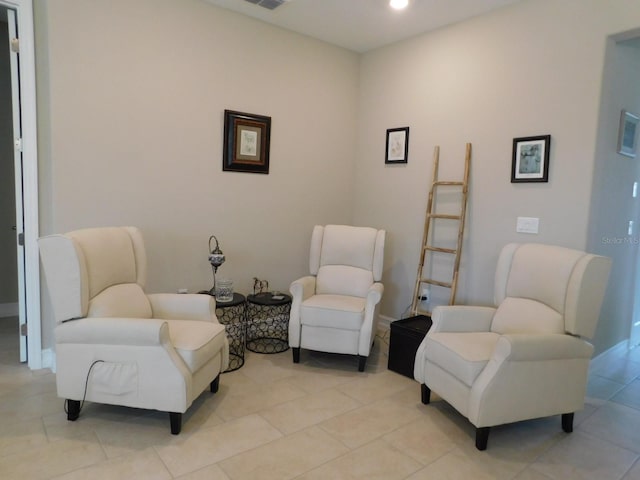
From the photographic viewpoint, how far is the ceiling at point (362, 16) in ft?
10.7

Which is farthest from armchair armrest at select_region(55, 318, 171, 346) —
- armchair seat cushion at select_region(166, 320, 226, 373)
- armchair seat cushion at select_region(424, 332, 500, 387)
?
armchair seat cushion at select_region(424, 332, 500, 387)

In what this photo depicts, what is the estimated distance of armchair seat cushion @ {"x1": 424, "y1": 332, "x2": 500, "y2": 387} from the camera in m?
2.29

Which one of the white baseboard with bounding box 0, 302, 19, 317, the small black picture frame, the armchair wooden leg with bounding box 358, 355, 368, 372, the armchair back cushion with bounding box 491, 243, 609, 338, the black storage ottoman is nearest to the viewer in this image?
the armchair back cushion with bounding box 491, 243, 609, 338

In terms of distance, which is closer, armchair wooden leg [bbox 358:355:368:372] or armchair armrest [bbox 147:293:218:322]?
armchair armrest [bbox 147:293:218:322]

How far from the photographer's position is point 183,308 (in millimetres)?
2824

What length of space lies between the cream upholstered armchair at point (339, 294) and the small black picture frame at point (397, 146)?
0.83 m

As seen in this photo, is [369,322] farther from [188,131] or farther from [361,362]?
[188,131]

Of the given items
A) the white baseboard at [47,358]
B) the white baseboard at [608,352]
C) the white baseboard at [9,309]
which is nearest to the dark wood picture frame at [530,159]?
the white baseboard at [608,352]

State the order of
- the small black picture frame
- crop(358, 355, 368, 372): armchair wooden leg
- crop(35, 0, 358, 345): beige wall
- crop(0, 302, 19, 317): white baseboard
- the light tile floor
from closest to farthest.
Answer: the light tile floor
crop(35, 0, 358, 345): beige wall
crop(358, 355, 368, 372): armchair wooden leg
the small black picture frame
crop(0, 302, 19, 317): white baseboard

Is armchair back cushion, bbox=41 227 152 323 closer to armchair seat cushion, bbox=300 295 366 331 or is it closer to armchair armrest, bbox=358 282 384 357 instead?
armchair seat cushion, bbox=300 295 366 331

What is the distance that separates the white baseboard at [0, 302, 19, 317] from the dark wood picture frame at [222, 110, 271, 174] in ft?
8.48

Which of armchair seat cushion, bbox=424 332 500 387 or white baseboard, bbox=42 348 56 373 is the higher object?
armchair seat cushion, bbox=424 332 500 387

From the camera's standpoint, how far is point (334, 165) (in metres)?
4.35

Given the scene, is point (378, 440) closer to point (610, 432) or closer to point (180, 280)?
point (610, 432)
